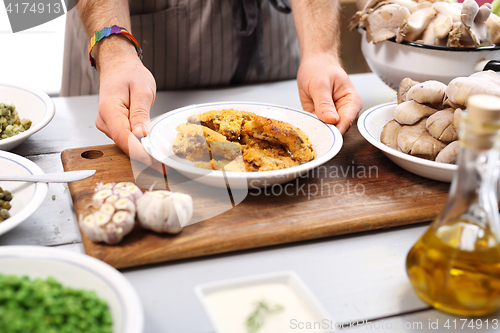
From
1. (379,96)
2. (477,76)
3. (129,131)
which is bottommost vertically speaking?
(379,96)

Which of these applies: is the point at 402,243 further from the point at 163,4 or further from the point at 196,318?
the point at 163,4

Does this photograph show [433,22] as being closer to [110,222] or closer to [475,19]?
[475,19]

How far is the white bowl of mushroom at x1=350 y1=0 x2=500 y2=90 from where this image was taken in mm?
1408

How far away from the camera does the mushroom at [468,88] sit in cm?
103

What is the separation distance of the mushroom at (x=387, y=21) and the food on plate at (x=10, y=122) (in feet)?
4.12

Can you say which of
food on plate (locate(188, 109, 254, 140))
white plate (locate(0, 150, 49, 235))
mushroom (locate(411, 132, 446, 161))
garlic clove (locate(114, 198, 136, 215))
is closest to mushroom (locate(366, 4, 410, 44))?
mushroom (locate(411, 132, 446, 161))

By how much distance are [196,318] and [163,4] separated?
1573mm

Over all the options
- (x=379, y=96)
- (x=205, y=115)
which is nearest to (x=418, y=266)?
(x=205, y=115)

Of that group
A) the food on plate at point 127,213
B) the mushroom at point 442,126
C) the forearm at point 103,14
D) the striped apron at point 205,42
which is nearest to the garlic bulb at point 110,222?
the food on plate at point 127,213

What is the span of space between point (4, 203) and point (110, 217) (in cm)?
29

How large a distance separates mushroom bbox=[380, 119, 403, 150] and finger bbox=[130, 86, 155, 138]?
0.69 metres

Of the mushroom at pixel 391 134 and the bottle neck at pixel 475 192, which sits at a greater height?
the bottle neck at pixel 475 192

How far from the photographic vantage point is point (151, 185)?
3.67ft

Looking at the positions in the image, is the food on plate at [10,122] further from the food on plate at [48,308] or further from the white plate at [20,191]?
the food on plate at [48,308]
